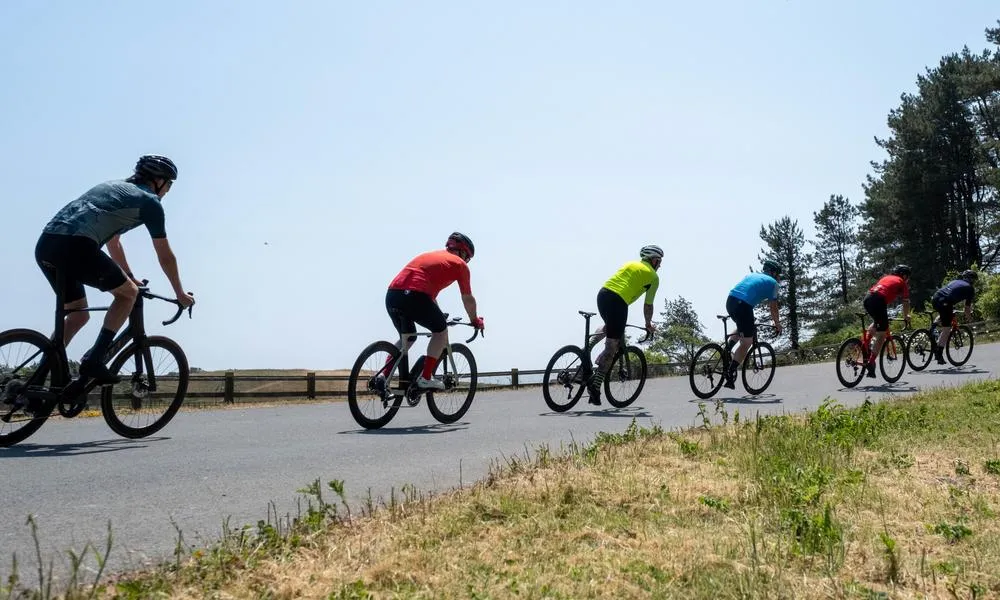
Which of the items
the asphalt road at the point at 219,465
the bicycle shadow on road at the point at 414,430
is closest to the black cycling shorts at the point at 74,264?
the asphalt road at the point at 219,465

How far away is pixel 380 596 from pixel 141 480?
278 centimetres

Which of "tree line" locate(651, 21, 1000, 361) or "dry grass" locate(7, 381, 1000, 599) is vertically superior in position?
"tree line" locate(651, 21, 1000, 361)

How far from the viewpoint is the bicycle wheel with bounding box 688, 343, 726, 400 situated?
12.2 meters

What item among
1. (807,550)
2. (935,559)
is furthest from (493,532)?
(935,559)

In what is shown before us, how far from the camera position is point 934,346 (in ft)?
54.3

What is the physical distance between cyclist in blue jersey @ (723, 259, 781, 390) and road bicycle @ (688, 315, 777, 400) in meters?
0.10

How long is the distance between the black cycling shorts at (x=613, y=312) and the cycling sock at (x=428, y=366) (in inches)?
120

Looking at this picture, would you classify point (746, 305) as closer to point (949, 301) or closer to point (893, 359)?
point (893, 359)

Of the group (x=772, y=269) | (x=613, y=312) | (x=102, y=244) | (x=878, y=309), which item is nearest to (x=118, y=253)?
(x=102, y=244)

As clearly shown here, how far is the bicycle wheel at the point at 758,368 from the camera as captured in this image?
12.4 meters

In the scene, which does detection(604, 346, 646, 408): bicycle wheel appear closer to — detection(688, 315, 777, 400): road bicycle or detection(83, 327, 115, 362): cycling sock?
detection(688, 315, 777, 400): road bicycle

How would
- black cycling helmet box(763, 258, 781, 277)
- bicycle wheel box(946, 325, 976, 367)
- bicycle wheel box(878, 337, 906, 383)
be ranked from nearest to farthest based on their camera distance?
black cycling helmet box(763, 258, 781, 277) < bicycle wheel box(878, 337, 906, 383) < bicycle wheel box(946, 325, 976, 367)

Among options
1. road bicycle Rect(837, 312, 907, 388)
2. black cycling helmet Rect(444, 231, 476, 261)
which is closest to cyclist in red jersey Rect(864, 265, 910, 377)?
road bicycle Rect(837, 312, 907, 388)

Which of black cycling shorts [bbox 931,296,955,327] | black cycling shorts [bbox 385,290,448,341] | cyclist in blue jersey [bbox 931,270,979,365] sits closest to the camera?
black cycling shorts [bbox 385,290,448,341]
